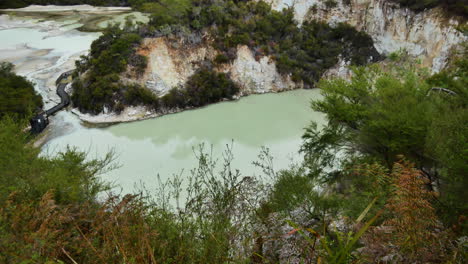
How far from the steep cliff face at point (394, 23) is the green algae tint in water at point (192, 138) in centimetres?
857

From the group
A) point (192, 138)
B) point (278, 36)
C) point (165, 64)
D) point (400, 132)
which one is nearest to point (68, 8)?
point (165, 64)

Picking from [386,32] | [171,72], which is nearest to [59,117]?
[171,72]

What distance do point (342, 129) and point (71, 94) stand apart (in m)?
16.1

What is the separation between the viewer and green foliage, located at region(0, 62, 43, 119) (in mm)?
15041

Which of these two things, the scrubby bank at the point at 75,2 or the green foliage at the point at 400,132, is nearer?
the green foliage at the point at 400,132

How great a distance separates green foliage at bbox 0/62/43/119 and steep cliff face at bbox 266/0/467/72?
1833 cm

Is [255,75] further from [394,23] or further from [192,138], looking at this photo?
[394,23]

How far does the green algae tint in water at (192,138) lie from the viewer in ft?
40.5

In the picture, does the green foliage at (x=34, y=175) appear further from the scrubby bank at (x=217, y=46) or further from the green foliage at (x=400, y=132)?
the scrubby bank at (x=217, y=46)

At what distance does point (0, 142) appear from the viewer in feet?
25.2

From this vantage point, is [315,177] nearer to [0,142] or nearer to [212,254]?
[212,254]

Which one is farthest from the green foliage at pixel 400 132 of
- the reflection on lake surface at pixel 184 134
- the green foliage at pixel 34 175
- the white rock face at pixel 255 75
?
the white rock face at pixel 255 75

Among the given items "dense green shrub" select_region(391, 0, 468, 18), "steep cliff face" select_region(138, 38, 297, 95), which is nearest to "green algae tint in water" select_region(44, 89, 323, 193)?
"steep cliff face" select_region(138, 38, 297, 95)

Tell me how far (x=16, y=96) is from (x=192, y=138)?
9696mm
